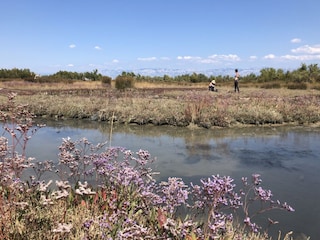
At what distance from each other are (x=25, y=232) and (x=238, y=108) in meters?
13.5

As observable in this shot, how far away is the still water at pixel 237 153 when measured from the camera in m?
5.70

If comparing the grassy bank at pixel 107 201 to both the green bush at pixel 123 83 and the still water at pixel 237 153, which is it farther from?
the green bush at pixel 123 83

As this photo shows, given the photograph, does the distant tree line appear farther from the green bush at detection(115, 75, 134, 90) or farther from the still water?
the still water

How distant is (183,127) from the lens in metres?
13.4

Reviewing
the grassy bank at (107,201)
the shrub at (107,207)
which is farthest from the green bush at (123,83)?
the shrub at (107,207)

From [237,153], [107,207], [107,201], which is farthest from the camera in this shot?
[237,153]

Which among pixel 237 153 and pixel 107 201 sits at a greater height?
pixel 107 201

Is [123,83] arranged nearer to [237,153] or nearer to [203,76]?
[237,153]

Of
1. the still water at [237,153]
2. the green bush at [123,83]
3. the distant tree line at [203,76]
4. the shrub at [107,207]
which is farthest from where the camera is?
the distant tree line at [203,76]

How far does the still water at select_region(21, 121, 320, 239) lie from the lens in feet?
18.7

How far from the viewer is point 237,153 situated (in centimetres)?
906

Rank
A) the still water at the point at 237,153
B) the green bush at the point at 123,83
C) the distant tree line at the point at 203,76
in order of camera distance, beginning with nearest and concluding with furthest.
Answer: the still water at the point at 237,153
the green bush at the point at 123,83
the distant tree line at the point at 203,76

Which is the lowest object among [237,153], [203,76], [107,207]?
[237,153]

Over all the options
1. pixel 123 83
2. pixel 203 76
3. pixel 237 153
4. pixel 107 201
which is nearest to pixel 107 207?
pixel 107 201
